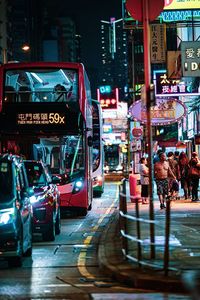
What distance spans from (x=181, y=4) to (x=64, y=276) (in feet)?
51.9

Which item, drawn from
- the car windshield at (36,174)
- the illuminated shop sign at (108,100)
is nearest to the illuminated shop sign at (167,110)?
the car windshield at (36,174)

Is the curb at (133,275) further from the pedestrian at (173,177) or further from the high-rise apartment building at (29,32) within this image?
the high-rise apartment building at (29,32)

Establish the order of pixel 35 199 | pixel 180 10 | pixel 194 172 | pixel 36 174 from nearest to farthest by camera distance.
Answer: pixel 35 199, pixel 36 174, pixel 180 10, pixel 194 172

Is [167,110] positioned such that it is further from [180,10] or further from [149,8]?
[149,8]

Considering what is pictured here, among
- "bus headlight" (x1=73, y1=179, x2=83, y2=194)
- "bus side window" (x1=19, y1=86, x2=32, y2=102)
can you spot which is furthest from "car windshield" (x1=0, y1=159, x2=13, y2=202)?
"bus headlight" (x1=73, y1=179, x2=83, y2=194)

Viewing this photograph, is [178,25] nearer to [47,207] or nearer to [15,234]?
[47,207]

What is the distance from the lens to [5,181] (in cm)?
1166

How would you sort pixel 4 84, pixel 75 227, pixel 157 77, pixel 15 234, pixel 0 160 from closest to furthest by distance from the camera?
pixel 15 234 < pixel 0 160 < pixel 75 227 < pixel 4 84 < pixel 157 77

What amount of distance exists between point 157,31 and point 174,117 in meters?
3.34

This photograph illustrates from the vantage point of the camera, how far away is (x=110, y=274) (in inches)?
396

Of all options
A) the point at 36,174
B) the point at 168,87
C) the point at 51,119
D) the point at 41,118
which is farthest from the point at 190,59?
the point at 168,87

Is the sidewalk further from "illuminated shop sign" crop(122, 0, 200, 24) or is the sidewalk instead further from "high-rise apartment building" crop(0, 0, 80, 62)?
"high-rise apartment building" crop(0, 0, 80, 62)

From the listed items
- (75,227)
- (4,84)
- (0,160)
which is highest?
(4,84)

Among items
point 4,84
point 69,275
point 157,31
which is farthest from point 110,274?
point 157,31
